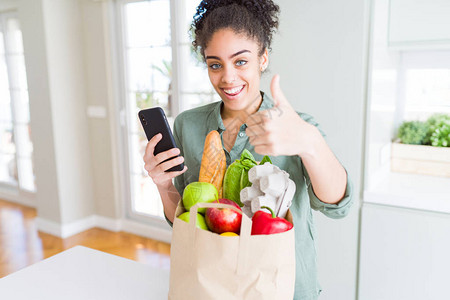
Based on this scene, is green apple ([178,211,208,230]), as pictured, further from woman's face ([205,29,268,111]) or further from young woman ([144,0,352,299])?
woman's face ([205,29,268,111])

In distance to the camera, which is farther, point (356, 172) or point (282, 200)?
point (356, 172)

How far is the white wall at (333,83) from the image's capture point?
6.16ft

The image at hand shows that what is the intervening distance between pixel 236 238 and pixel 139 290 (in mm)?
501

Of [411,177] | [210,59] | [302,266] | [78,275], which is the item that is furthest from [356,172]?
[78,275]

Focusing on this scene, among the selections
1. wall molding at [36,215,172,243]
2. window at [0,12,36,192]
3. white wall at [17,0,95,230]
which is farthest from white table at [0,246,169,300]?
window at [0,12,36,192]

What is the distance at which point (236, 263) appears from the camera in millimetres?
656

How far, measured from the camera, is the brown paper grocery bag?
2.14 ft

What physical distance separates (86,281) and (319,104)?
136 centimetres

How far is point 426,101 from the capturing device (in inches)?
89.4

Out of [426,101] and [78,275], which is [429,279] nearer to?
[426,101]

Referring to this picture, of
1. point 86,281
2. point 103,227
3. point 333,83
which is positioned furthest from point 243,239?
point 103,227

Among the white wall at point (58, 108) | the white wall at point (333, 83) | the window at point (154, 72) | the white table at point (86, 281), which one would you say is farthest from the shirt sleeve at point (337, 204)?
the white wall at point (58, 108)

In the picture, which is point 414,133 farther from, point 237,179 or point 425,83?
point 237,179

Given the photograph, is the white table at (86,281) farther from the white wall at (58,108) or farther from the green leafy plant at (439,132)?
the white wall at (58,108)
